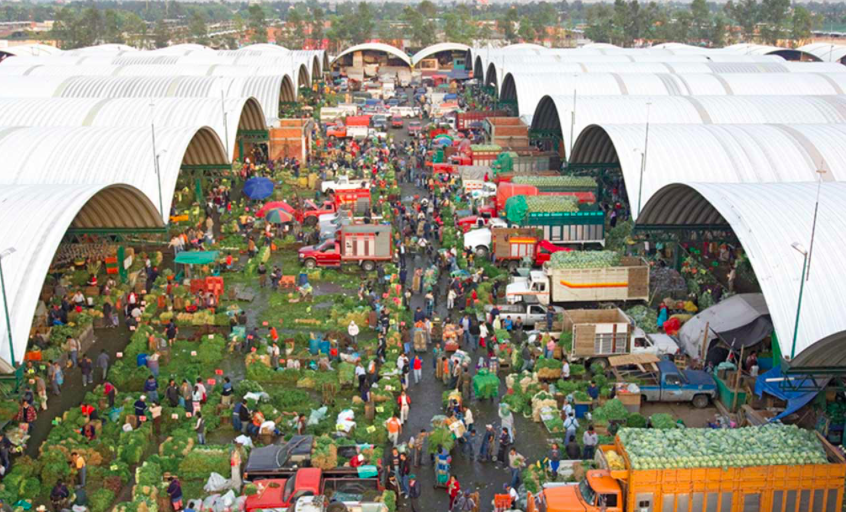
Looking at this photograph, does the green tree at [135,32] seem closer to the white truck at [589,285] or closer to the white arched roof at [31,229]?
the white arched roof at [31,229]

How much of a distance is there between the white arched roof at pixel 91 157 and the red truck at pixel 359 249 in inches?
203

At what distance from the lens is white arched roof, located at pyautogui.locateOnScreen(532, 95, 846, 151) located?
38469mm

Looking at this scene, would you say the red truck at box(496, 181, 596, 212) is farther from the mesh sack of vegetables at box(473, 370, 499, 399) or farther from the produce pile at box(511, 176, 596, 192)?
the mesh sack of vegetables at box(473, 370, 499, 399)

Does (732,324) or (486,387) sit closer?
(486,387)

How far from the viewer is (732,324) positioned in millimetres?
21141

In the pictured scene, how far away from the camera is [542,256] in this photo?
28250 mm

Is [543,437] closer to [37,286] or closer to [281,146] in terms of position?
[37,286]

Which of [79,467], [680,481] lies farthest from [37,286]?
[680,481]

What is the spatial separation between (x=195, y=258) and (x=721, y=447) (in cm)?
1791

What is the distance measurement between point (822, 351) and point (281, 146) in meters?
34.3

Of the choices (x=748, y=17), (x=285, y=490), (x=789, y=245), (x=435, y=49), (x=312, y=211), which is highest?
(x=748, y=17)

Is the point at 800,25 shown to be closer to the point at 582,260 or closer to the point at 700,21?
the point at 700,21

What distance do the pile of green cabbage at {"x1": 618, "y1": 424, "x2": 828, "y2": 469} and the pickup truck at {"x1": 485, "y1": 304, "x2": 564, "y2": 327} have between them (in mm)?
8988

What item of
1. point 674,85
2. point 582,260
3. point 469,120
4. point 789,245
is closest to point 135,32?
point 469,120
